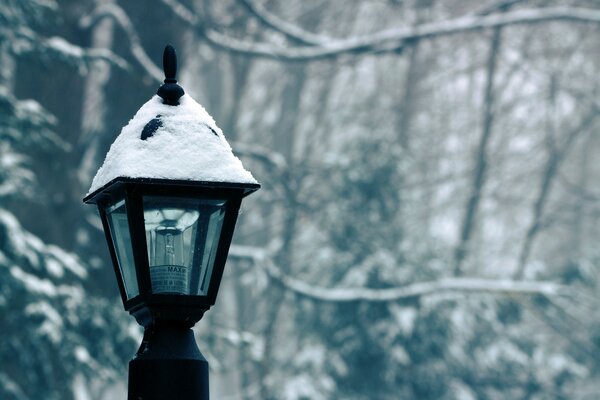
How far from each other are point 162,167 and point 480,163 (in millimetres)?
18494

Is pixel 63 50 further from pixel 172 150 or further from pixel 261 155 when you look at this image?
pixel 172 150

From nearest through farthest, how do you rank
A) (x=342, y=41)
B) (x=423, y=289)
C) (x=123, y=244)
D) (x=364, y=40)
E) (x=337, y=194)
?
(x=123, y=244) < (x=364, y=40) < (x=342, y=41) < (x=423, y=289) < (x=337, y=194)

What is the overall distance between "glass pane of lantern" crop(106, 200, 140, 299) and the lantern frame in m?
0.04

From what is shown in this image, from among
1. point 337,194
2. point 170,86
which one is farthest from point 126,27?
point 170,86

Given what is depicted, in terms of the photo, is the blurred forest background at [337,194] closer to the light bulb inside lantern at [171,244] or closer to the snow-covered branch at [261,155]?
the snow-covered branch at [261,155]

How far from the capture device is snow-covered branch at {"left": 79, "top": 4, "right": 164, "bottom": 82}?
13.6 m

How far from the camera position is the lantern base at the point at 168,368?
145 inches

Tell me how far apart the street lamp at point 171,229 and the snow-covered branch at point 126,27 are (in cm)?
970

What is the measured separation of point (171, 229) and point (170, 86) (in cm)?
54

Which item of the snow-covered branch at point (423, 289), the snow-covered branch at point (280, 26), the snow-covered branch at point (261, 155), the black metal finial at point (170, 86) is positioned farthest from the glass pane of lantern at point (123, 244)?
the snow-covered branch at point (423, 289)

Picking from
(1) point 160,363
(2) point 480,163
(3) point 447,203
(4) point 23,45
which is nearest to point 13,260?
(4) point 23,45

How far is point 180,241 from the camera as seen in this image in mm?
3770

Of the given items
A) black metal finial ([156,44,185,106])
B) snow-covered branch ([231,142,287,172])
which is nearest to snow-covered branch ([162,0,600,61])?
snow-covered branch ([231,142,287,172])

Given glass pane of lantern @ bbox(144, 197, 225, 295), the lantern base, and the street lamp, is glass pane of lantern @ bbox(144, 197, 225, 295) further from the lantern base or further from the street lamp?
the lantern base
